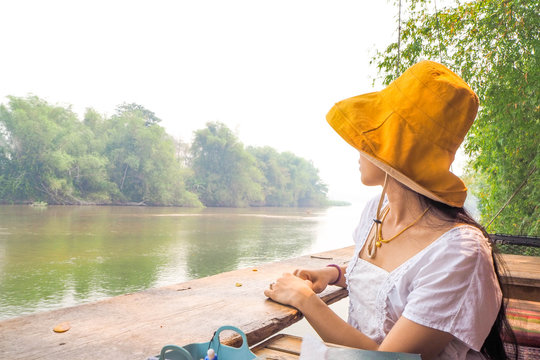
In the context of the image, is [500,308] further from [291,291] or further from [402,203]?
[291,291]

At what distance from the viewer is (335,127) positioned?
897 mm

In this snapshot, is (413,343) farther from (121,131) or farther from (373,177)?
(121,131)

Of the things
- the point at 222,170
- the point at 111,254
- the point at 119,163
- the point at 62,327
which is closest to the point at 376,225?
the point at 62,327

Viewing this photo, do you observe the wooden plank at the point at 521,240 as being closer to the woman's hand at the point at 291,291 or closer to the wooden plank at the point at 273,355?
the woman's hand at the point at 291,291

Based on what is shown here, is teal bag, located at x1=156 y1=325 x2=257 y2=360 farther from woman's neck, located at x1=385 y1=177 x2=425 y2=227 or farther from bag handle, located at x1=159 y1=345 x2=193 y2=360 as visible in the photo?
woman's neck, located at x1=385 y1=177 x2=425 y2=227

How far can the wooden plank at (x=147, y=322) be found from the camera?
88 centimetres

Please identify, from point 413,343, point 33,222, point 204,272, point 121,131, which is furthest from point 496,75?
point 121,131

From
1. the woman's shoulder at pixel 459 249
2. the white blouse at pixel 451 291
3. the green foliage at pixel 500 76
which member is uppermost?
the green foliage at pixel 500 76

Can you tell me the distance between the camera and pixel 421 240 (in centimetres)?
88

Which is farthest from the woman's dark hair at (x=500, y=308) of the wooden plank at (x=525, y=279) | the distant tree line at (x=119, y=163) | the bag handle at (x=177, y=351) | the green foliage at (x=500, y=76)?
the distant tree line at (x=119, y=163)

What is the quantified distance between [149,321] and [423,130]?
0.79 metres

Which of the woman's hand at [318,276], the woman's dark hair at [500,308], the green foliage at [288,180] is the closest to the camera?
the woman's dark hair at [500,308]

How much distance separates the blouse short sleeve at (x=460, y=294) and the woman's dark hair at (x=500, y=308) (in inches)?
3.4

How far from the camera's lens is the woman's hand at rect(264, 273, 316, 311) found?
41.7 inches
